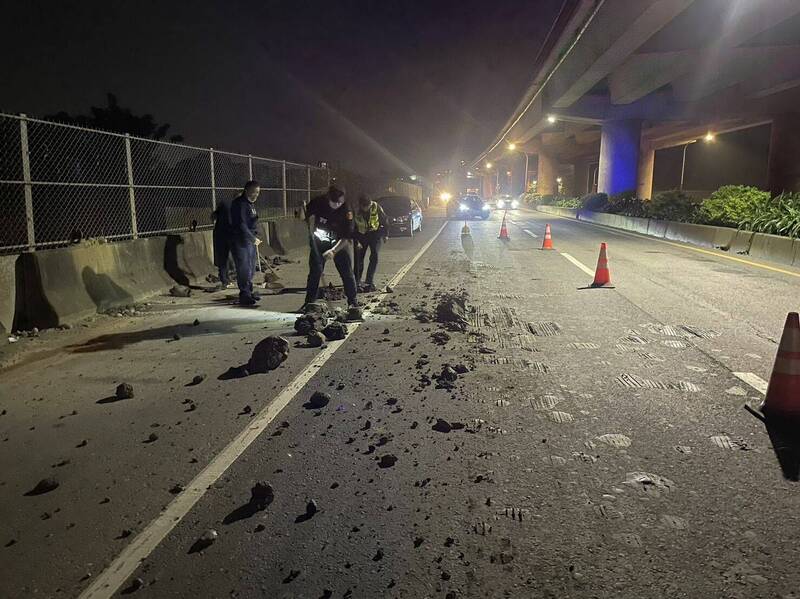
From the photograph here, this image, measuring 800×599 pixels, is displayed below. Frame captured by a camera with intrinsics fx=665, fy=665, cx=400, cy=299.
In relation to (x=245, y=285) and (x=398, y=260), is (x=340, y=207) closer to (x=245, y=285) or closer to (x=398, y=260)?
(x=245, y=285)

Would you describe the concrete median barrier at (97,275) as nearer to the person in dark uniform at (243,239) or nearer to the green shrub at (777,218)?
the person in dark uniform at (243,239)

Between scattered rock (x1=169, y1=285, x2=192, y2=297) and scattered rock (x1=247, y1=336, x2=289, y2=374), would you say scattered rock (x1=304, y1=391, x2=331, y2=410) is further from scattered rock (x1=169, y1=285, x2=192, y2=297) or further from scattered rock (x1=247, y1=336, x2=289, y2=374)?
scattered rock (x1=169, y1=285, x2=192, y2=297)

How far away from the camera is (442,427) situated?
4648mm

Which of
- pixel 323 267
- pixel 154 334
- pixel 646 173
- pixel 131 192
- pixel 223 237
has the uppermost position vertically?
pixel 646 173

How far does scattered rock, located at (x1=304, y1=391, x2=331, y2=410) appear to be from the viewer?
16.9ft

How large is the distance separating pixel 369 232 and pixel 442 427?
22.1 feet

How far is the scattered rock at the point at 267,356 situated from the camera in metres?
6.23

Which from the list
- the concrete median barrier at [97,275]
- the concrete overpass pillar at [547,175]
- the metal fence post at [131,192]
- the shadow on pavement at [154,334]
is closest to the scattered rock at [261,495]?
the shadow on pavement at [154,334]

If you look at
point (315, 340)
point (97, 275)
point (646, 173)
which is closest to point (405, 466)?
point (315, 340)

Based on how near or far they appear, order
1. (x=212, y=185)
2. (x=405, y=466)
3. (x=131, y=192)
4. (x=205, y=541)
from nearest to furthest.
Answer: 1. (x=205, y=541)
2. (x=405, y=466)
3. (x=131, y=192)
4. (x=212, y=185)

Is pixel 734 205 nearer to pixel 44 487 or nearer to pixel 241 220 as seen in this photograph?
pixel 241 220

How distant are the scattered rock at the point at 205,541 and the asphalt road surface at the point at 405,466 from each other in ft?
0.10

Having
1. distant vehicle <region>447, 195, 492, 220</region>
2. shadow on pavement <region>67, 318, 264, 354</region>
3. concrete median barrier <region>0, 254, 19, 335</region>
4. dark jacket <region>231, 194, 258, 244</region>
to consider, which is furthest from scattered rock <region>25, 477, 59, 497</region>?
distant vehicle <region>447, 195, 492, 220</region>

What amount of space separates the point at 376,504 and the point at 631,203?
33.3m
